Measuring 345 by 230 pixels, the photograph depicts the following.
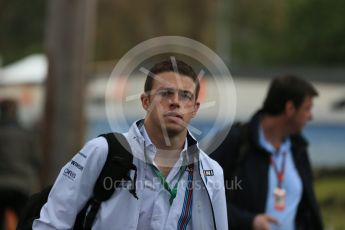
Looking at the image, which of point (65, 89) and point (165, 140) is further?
point (65, 89)

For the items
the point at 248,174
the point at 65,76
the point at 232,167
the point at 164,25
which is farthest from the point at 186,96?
the point at 164,25

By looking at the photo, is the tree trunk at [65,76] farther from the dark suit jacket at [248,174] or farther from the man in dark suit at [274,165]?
the dark suit jacket at [248,174]

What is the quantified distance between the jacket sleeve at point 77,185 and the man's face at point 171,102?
0.79 feet

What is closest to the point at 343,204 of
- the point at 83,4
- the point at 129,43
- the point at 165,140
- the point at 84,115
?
the point at 84,115

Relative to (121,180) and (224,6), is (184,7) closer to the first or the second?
(224,6)

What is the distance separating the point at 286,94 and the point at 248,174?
24.1 inches

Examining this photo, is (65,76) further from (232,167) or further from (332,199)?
(232,167)

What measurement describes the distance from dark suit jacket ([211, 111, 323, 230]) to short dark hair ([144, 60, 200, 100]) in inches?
63.1

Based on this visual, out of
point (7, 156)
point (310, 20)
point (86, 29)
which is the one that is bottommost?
point (7, 156)

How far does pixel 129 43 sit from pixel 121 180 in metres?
37.7

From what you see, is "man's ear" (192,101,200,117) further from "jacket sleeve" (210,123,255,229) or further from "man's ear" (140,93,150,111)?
"jacket sleeve" (210,123,255,229)

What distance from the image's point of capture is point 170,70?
12.3 feet

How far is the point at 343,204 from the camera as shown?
14562 millimetres

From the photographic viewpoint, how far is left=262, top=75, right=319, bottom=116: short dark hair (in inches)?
228
